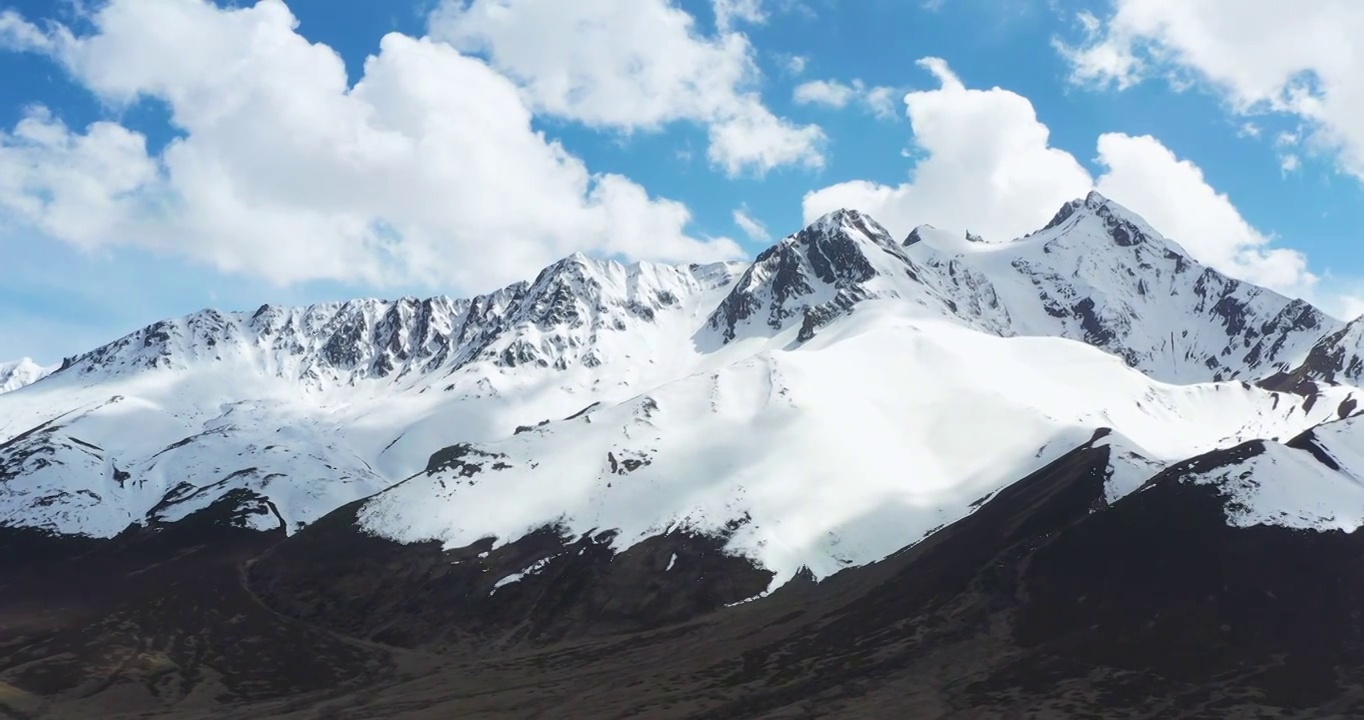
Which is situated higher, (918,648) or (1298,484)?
(1298,484)

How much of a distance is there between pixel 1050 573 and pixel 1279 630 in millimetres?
33810

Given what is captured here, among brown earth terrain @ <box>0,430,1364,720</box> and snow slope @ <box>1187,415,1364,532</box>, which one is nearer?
brown earth terrain @ <box>0,430,1364,720</box>

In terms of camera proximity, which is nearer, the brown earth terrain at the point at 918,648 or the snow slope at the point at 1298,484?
the brown earth terrain at the point at 918,648

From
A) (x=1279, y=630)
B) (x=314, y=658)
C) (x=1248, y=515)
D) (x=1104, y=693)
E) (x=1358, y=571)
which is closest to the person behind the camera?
(x=1104, y=693)

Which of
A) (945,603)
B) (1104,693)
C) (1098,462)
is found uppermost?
(1098,462)

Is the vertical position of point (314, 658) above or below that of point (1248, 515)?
above

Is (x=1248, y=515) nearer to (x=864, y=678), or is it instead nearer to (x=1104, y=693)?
(x=1104, y=693)

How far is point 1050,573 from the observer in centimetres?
16612

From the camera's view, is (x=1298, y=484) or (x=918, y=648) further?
(x=1298, y=484)

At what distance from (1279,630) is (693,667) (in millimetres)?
82461

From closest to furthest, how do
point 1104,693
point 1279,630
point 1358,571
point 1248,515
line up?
point 1104,693 < point 1279,630 < point 1358,571 < point 1248,515

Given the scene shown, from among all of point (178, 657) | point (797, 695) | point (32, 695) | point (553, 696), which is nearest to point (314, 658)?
point (178, 657)

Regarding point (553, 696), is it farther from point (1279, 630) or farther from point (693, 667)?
point (1279, 630)

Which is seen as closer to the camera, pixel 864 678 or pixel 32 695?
pixel 864 678
